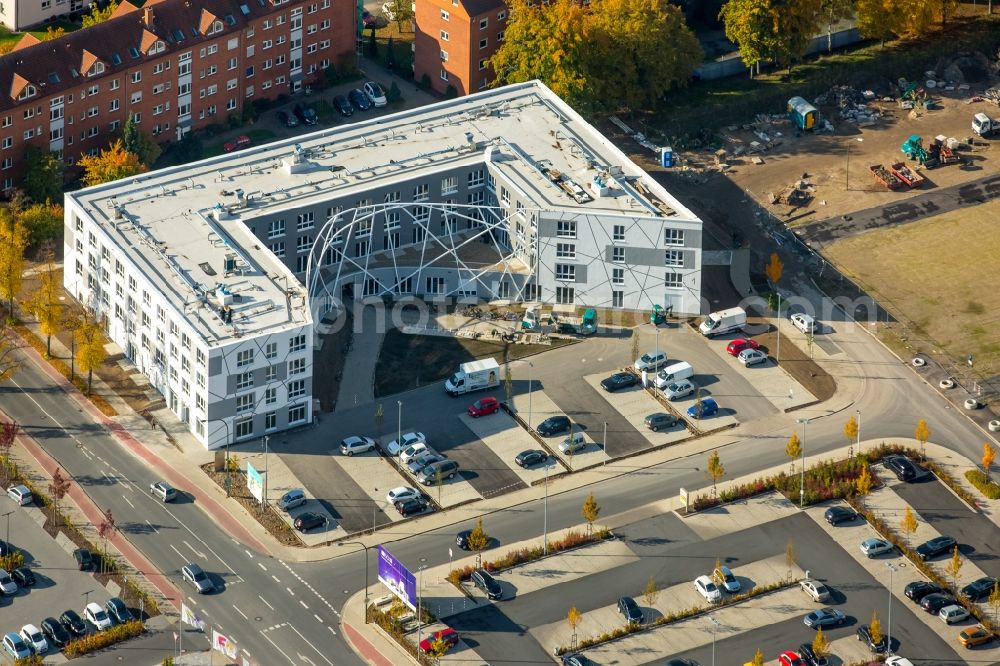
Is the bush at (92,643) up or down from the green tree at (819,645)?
down

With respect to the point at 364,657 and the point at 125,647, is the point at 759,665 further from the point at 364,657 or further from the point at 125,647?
the point at 125,647

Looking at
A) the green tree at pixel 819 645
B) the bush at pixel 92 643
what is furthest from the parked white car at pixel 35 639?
the green tree at pixel 819 645

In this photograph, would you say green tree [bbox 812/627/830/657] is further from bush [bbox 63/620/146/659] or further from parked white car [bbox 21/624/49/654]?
parked white car [bbox 21/624/49/654]

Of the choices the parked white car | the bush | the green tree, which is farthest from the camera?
the bush

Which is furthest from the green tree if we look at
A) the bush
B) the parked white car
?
the parked white car

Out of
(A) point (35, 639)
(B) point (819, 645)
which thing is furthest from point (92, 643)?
(B) point (819, 645)

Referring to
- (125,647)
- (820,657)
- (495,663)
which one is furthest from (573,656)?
(125,647)

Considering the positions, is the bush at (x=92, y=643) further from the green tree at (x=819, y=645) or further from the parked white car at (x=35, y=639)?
the green tree at (x=819, y=645)

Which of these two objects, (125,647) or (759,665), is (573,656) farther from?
(125,647)
